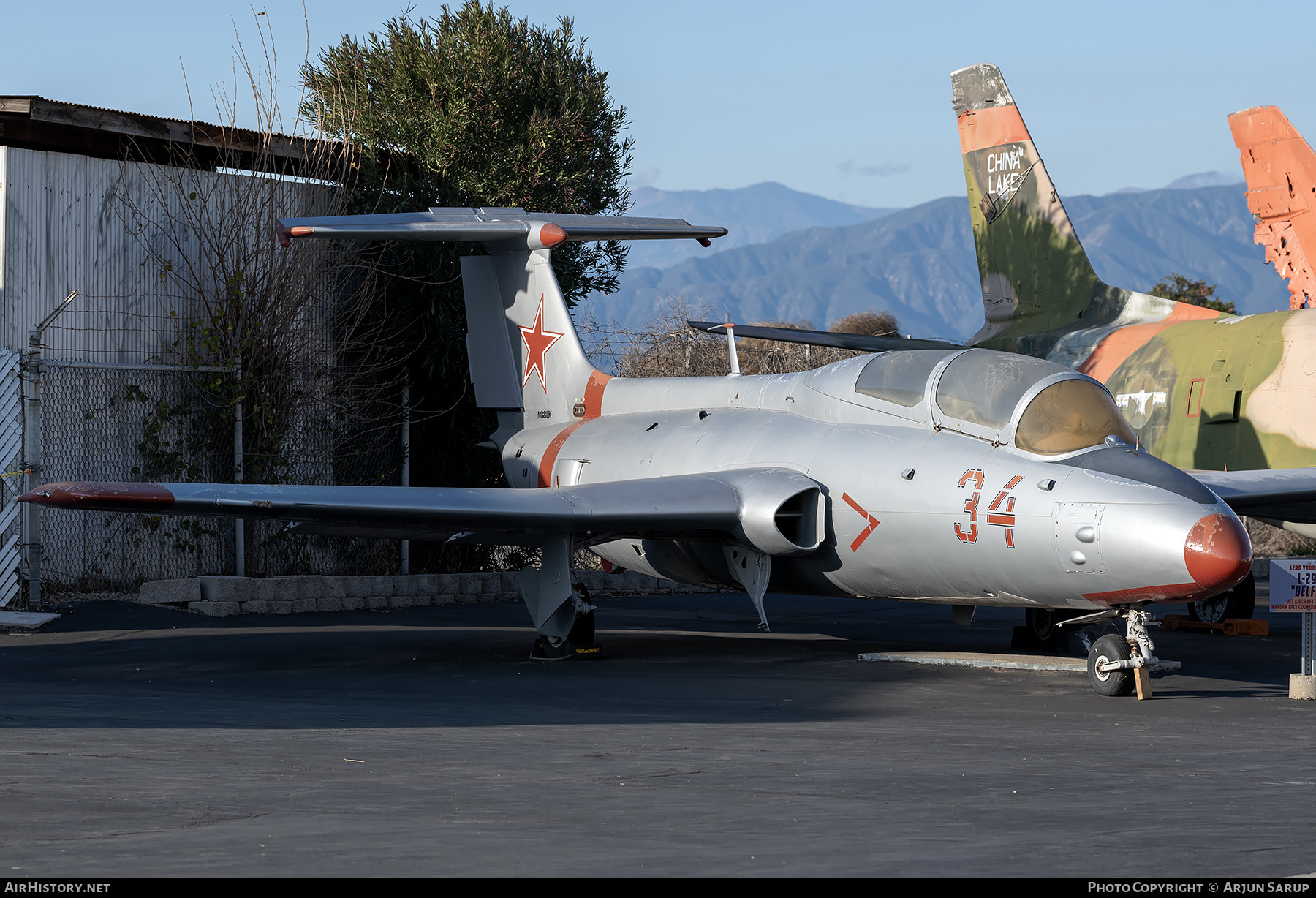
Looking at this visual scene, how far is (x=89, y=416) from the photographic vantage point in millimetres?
17641

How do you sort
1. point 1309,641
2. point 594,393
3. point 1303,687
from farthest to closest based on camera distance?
point 594,393 < point 1309,641 < point 1303,687

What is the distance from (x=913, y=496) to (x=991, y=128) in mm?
11225

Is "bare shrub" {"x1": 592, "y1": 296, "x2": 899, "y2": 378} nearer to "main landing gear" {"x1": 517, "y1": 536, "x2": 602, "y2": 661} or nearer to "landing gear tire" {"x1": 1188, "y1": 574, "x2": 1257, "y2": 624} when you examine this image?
"landing gear tire" {"x1": 1188, "y1": 574, "x2": 1257, "y2": 624}

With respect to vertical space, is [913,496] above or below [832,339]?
below

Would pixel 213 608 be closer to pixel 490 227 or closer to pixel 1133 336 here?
pixel 490 227

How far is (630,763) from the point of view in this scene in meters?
7.39

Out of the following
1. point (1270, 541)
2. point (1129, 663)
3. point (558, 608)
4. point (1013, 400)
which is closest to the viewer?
point (1129, 663)

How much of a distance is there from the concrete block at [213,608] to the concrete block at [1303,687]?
1190cm

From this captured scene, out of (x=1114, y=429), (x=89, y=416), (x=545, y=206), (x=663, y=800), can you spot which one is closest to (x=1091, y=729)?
(x=1114, y=429)

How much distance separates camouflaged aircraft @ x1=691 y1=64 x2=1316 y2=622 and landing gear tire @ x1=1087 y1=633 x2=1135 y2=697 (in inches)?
149

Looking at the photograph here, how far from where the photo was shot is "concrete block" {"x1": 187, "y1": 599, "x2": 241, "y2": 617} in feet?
56.5

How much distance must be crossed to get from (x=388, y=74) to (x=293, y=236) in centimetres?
852

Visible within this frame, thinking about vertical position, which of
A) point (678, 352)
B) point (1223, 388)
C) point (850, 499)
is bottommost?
point (850, 499)

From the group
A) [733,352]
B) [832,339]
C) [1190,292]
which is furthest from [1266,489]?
[1190,292]
